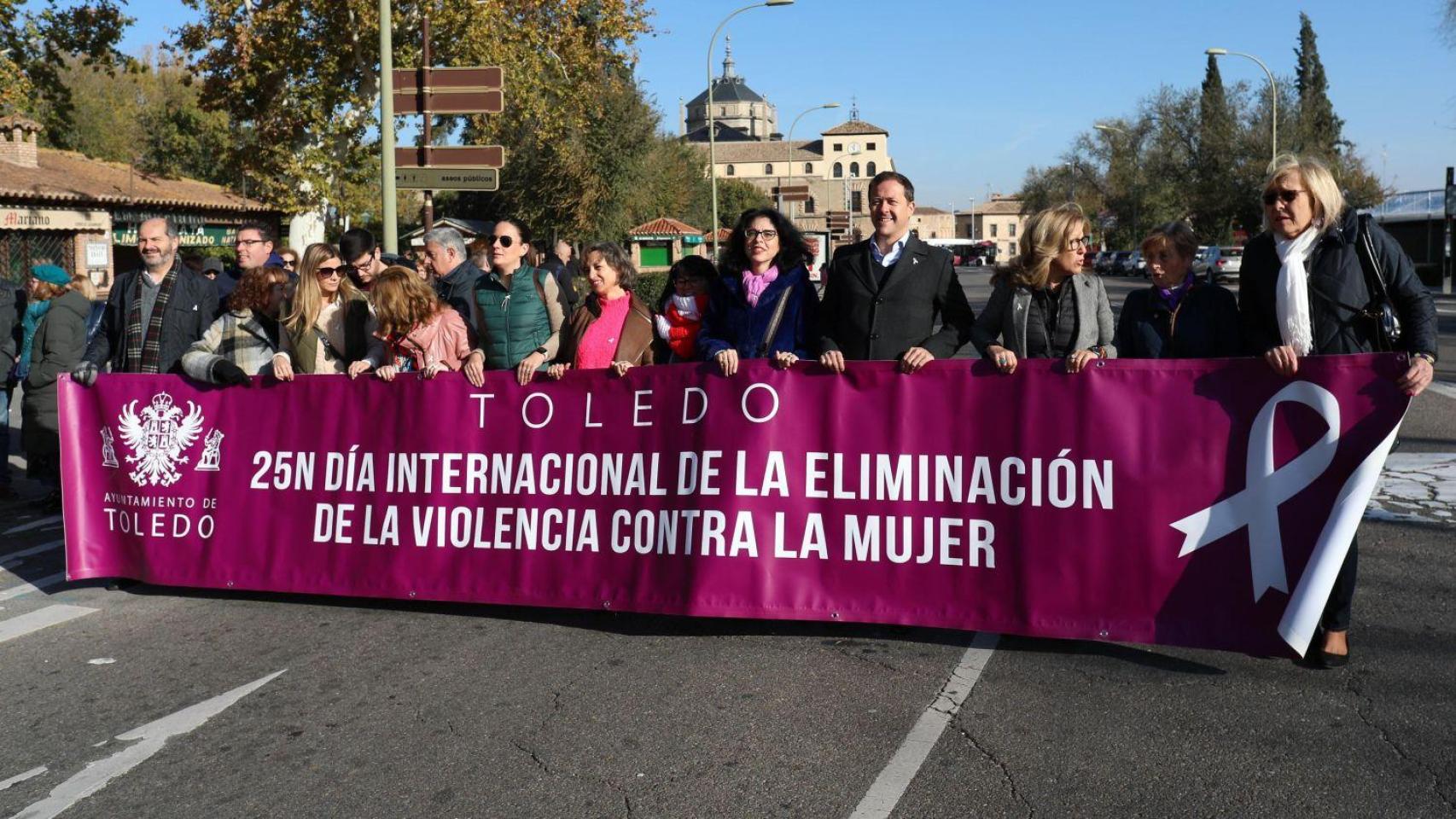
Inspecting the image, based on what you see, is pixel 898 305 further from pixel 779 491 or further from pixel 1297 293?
pixel 1297 293

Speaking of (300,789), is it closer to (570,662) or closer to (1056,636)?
(570,662)

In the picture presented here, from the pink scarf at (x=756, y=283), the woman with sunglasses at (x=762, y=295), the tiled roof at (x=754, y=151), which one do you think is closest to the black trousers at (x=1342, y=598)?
the woman with sunglasses at (x=762, y=295)

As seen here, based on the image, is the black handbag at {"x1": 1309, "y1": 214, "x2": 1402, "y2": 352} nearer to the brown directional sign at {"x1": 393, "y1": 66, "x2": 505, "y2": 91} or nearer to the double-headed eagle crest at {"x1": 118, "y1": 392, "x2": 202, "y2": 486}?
the double-headed eagle crest at {"x1": 118, "y1": 392, "x2": 202, "y2": 486}

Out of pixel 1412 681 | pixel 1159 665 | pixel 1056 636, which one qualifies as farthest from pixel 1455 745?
pixel 1056 636

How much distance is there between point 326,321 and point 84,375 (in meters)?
1.28

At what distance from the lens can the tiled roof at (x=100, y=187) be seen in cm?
3450

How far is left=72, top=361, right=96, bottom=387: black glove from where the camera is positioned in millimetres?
6898

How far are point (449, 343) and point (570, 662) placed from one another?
6.54 feet

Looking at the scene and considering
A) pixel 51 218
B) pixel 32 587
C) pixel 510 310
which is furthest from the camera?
pixel 51 218

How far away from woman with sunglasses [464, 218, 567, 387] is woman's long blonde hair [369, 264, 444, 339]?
0.44 m

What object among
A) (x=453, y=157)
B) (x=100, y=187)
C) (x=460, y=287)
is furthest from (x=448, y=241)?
(x=100, y=187)

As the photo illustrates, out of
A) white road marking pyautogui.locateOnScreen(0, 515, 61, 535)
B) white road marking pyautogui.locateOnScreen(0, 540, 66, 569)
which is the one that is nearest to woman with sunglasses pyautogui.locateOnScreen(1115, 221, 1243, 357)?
white road marking pyautogui.locateOnScreen(0, 540, 66, 569)

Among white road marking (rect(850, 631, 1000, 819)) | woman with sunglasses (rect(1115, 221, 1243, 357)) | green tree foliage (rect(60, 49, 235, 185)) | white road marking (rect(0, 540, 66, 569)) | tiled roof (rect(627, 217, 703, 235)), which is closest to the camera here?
white road marking (rect(850, 631, 1000, 819))

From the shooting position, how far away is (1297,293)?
16.0 feet
